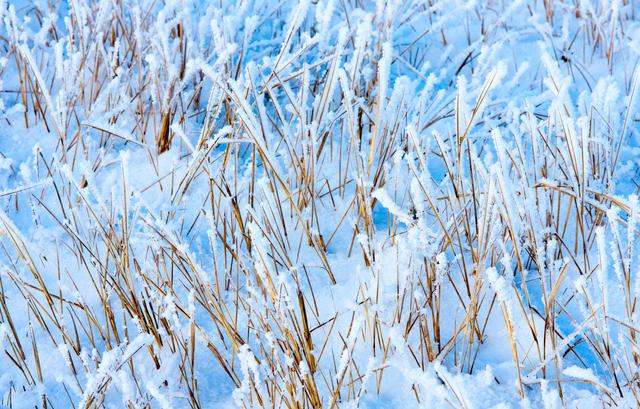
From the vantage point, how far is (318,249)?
1400 mm

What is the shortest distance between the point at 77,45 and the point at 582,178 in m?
1.70

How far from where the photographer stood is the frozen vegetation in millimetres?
1142

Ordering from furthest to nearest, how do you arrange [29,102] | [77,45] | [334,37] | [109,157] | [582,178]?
[334,37]
[77,45]
[29,102]
[109,157]
[582,178]

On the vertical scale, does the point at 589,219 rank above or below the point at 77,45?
below

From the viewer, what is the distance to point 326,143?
1.79 metres

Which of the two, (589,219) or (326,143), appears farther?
(326,143)

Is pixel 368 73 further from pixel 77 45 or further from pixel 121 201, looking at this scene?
pixel 77 45

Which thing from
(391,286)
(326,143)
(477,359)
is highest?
(326,143)

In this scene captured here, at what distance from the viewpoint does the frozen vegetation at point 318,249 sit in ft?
3.75

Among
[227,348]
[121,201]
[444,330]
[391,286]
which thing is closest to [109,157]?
[121,201]

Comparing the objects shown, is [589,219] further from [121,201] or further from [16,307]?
[16,307]

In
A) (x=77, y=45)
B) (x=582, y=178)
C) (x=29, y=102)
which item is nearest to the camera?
(x=582, y=178)

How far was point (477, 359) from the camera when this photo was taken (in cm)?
127

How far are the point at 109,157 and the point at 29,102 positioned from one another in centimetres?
44
